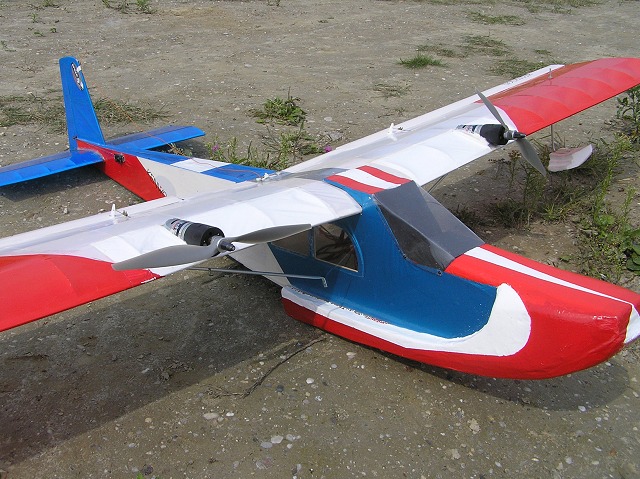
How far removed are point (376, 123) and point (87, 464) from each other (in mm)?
9021

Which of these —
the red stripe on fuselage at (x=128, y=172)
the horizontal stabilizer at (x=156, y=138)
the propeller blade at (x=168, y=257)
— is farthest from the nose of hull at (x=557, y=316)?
the horizontal stabilizer at (x=156, y=138)

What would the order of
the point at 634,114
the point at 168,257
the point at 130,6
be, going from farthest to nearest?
1. the point at 130,6
2. the point at 634,114
3. the point at 168,257

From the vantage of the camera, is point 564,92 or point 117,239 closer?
point 117,239

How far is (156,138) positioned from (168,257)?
6446 mm

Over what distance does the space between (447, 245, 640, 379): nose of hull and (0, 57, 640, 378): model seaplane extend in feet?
0.04

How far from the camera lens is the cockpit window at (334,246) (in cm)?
610

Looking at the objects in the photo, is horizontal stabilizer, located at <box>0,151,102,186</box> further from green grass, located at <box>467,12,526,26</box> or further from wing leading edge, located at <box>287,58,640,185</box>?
green grass, located at <box>467,12,526,26</box>

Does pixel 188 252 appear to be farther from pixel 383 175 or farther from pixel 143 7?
pixel 143 7

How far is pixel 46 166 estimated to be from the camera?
9.60 metres

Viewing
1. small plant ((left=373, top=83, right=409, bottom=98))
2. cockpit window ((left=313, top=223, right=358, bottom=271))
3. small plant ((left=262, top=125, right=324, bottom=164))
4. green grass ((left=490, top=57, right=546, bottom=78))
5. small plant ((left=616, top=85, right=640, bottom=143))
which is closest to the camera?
cockpit window ((left=313, top=223, right=358, bottom=271))

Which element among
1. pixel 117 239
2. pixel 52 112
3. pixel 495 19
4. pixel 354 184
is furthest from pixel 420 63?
pixel 117 239

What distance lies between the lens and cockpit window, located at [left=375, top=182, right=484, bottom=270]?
543 cm

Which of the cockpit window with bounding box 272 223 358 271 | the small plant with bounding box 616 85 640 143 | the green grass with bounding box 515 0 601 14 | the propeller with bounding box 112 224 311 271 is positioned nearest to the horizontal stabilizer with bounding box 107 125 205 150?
the cockpit window with bounding box 272 223 358 271

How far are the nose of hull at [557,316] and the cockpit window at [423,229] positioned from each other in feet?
0.60
